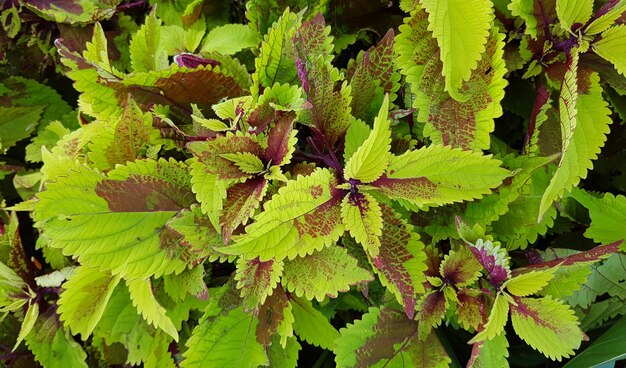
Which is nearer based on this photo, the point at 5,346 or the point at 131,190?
the point at 131,190

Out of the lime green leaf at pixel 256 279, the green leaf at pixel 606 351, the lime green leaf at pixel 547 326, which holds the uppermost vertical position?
the lime green leaf at pixel 547 326

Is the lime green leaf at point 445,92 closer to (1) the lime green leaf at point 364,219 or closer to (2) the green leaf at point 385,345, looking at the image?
(1) the lime green leaf at point 364,219

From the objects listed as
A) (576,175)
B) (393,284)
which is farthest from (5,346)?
(576,175)

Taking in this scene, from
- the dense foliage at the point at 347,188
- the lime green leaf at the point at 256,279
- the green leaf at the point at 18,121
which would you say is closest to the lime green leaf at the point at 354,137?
the dense foliage at the point at 347,188

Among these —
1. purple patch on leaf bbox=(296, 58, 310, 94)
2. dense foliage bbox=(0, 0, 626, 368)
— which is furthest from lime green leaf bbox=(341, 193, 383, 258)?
purple patch on leaf bbox=(296, 58, 310, 94)

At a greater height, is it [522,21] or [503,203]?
[522,21]

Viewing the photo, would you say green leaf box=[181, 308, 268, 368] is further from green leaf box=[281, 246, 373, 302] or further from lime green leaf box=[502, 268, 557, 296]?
lime green leaf box=[502, 268, 557, 296]

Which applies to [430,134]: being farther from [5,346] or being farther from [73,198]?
[5,346]
